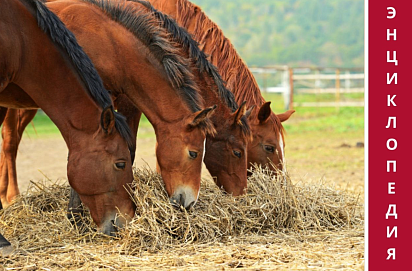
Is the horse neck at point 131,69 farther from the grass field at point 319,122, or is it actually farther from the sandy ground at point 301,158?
the grass field at point 319,122

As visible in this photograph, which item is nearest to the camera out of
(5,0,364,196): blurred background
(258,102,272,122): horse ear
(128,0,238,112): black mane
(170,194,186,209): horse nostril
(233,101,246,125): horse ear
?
(170,194,186,209): horse nostril

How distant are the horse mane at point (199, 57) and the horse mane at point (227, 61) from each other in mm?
646

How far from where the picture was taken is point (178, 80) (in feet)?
14.8

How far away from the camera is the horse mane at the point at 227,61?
571cm

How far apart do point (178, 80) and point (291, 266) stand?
1860 millimetres

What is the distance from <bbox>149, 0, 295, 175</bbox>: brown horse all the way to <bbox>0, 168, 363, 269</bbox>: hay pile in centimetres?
43

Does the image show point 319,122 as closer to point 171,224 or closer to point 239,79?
point 239,79

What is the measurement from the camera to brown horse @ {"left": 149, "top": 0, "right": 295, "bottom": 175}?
5.60m

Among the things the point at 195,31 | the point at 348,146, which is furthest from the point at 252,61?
the point at 195,31

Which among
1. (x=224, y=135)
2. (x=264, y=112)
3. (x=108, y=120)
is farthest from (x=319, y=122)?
(x=108, y=120)

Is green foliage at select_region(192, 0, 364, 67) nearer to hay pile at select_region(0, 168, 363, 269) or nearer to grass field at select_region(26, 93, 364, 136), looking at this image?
grass field at select_region(26, 93, 364, 136)
